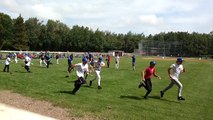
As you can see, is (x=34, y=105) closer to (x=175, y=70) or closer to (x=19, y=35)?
(x=175, y=70)

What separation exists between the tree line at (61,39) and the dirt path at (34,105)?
83006 millimetres

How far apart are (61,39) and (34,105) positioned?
10391 cm

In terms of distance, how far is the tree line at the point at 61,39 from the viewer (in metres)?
98.4

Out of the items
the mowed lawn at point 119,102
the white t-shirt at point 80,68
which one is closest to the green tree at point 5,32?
the mowed lawn at point 119,102

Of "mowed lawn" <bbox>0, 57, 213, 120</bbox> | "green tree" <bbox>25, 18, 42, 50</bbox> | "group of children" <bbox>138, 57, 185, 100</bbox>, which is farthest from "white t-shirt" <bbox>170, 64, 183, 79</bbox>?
"green tree" <bbox>25, 18, 42, 50</bbox>

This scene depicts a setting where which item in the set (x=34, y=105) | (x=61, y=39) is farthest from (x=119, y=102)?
(x=61, y=39)

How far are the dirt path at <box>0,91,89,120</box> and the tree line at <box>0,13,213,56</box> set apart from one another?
83006 mm

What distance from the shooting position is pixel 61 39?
382ft

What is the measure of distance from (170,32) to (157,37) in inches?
244

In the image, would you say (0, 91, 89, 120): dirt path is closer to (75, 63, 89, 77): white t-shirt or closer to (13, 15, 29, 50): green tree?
(75, 63, 89, 77): white t-shirt

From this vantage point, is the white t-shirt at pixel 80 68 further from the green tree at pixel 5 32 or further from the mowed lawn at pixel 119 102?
the green tree at pixel 5 32

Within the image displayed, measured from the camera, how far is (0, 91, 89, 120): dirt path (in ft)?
39.2

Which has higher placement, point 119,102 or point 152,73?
point 152,73

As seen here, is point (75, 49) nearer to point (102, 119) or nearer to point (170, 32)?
point (170, 32)
